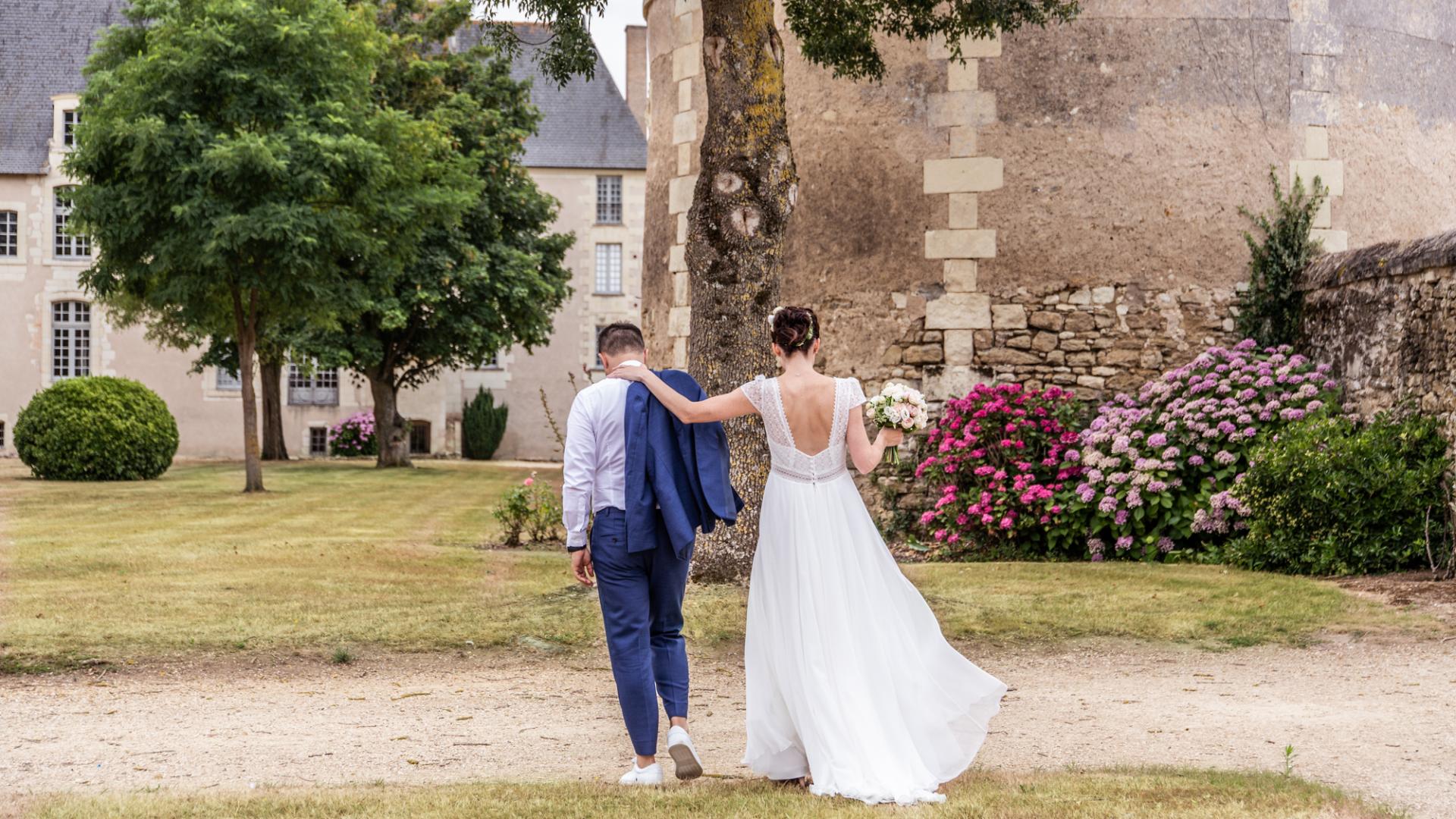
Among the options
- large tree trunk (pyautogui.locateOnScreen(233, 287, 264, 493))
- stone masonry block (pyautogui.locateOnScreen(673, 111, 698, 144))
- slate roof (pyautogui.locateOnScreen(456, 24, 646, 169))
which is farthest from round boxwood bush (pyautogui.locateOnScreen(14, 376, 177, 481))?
slate roof (pyautogui.locateOnScreen(456, 24, 646, 169))

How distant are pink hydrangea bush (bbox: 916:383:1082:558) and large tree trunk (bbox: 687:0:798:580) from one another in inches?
142

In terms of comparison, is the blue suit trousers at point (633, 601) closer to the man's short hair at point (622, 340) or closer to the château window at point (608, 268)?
the man's short hair at point (622, 340)

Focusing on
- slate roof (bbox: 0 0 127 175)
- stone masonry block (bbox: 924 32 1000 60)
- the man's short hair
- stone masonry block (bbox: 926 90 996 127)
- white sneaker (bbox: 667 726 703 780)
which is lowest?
white sneaker (bbox: 667 726 703 780)

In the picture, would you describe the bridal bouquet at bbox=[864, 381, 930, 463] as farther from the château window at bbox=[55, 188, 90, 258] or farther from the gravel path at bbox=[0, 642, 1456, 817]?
the château window at bbox=[55, 188, 90, 258]

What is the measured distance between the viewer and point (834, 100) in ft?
41.0

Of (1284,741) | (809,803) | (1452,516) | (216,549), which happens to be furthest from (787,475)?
(216,549)

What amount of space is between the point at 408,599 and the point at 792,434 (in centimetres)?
525

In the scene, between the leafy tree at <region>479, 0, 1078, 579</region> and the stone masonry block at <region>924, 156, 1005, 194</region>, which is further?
the stone masonry block at <region>924, 156, 1005, 194</region>

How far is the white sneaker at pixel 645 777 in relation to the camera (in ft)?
15.1

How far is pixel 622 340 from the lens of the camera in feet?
16.0

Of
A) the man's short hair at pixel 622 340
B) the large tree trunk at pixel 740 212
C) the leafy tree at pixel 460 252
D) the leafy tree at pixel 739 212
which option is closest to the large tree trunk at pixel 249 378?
the leafy tree at pixel 460 252

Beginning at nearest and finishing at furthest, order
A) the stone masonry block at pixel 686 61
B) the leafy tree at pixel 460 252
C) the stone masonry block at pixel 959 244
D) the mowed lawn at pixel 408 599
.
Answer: the mowed lawn at pixel 408 599 < the stone masonry block at pixel 959 244 < the stone masonry block at pixel 686 61 < the leafy tree at pixel 460 252

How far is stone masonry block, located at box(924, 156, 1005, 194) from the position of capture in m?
12.0

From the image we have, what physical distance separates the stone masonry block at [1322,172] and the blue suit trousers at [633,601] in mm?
9101
